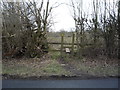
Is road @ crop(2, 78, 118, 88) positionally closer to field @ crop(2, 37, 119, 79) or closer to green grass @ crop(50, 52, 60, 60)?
field @ crop(2, 37, 119, 79)

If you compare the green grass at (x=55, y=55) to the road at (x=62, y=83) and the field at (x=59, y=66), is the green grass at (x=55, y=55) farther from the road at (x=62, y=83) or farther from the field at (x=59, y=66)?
the road at (x=62, y=83)

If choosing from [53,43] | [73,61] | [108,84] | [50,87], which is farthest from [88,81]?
[53,43]

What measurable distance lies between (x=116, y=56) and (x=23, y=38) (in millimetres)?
4516

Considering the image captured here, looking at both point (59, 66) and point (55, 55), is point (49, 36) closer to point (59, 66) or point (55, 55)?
point (55, 55)

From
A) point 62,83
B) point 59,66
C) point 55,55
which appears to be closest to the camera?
point 62,83

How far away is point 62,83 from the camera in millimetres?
5277

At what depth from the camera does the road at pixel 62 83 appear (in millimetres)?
5004

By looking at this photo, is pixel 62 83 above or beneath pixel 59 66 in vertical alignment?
beneath

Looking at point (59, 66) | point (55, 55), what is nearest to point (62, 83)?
point (59, 66)

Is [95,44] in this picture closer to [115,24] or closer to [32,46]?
[115,24]

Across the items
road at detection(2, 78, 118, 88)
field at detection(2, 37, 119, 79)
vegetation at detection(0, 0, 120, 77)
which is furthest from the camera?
vegetation at detection(0, 0, 120, 77)

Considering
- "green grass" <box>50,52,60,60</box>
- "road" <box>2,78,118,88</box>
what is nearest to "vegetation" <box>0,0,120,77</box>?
"green grass" <box>50,52,60,60</box>

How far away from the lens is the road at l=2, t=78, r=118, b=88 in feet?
16.4

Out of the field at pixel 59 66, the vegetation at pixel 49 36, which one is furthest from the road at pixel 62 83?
the vegetation at pixel 49 36
